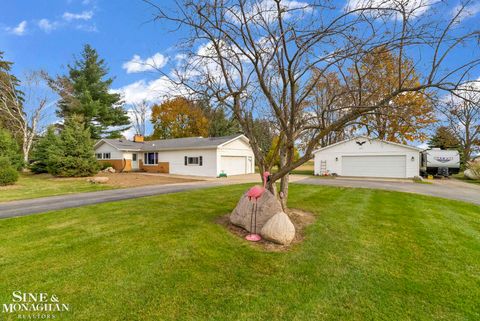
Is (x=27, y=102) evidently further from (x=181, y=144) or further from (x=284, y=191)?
(x=284, y=191)

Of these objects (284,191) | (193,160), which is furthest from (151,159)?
(284,191)

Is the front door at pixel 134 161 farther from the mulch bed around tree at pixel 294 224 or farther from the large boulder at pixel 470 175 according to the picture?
the large boulder at pixel 470 175

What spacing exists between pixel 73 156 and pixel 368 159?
23.7 metres

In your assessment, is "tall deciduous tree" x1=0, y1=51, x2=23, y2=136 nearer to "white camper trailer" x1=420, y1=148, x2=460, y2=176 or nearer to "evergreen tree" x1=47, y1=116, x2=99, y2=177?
"evergreen tree" x1=47, y1=116, x2=99, y2=177

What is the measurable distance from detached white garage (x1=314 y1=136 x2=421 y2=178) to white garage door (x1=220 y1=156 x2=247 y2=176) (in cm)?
701

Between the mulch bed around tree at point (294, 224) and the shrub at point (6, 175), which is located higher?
the shrub at point (6, 175)

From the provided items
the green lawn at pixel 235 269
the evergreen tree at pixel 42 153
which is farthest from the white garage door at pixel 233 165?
the evergreen tree at pixel 42 153

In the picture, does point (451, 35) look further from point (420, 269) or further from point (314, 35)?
point (420, 269)

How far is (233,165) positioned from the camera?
2053cm

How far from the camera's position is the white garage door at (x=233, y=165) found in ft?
63.7

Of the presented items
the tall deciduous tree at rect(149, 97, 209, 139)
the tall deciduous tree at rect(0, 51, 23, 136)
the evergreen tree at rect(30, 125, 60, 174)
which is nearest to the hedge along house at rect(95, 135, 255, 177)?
the evergreen tree at rect(30, 125, 60, 174)

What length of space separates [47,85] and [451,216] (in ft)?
112

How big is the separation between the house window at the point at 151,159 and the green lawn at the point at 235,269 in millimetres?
17534

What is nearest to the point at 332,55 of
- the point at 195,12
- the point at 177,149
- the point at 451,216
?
the point at 195,12
